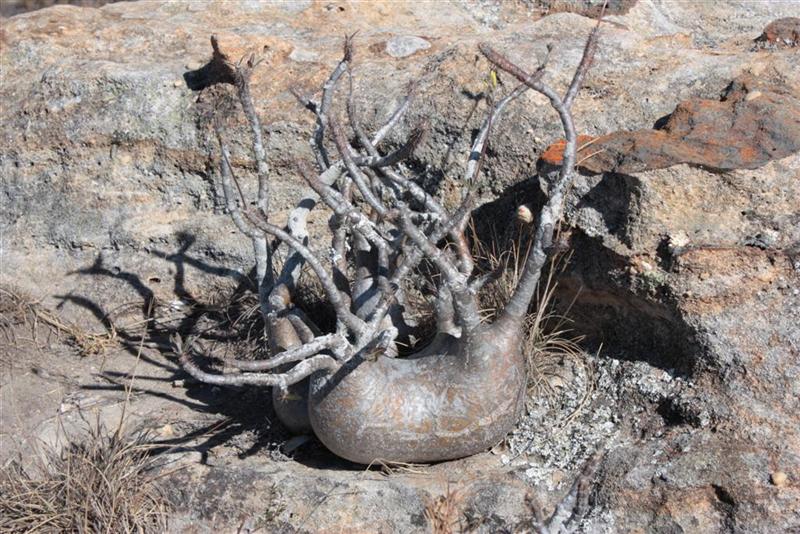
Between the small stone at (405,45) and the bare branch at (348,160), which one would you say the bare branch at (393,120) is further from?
the small stone at (405,45)

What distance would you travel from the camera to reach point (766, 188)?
3219mm

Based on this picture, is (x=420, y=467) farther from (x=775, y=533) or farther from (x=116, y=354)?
(x=116, y=354)

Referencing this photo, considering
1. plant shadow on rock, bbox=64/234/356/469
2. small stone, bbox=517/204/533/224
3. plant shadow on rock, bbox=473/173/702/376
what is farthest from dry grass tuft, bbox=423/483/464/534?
small stone, bbox=517/204/533/224

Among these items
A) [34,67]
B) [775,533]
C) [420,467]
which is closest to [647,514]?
[775,533]

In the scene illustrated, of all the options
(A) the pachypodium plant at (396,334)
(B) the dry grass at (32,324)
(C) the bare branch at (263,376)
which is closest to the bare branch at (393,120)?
(A) the pachypodium plant at (396,334)

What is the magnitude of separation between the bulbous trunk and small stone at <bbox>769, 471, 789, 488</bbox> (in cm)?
84

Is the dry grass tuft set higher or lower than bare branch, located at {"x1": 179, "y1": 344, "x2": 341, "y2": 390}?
lower

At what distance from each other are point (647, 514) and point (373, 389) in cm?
96

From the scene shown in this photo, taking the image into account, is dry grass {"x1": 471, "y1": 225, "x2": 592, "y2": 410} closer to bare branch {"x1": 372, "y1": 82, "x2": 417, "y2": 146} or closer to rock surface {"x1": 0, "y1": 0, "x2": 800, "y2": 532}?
rock surface {"x1": 0, "y1": 0, "x2": 800, "y2": 532}

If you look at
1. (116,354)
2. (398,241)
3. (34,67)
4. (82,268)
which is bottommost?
(116,354)

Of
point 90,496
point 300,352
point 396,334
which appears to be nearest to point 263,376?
point 300,352

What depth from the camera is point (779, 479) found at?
9.37ft

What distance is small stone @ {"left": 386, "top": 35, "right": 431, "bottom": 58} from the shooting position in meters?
4.35

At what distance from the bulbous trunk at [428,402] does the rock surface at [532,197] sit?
142 mm
